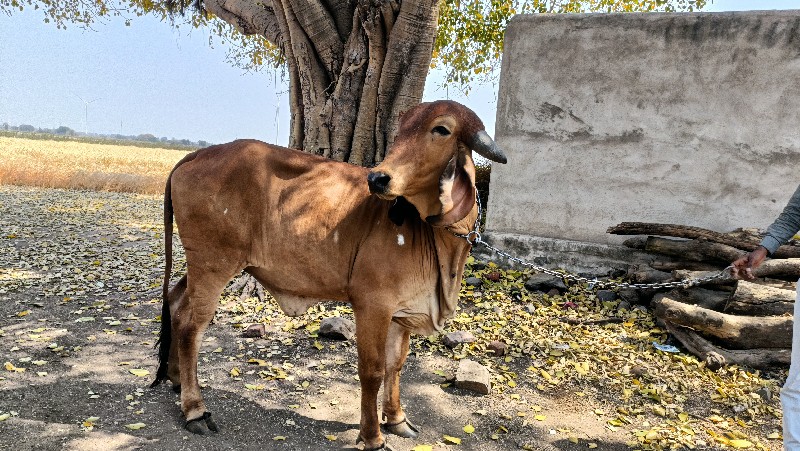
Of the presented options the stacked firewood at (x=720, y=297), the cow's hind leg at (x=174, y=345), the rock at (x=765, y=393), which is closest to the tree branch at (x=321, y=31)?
the cow's hind leg at (x=174, y=345)

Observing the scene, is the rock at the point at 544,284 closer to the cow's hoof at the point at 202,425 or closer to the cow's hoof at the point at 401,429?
the cow's hoof at the point at 401,429

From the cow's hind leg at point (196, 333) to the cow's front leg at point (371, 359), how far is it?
100cm

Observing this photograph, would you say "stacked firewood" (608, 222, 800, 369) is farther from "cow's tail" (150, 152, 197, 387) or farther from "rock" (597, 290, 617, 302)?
"cow's tail" (150, 152, 197, 387)

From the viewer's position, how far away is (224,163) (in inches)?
146

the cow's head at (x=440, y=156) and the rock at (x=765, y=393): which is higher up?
the cow's head at (x=440, y=156)

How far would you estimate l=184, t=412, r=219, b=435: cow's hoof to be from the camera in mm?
3803

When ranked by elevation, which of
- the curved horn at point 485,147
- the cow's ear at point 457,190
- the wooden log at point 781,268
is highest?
the curved horn at point 485,147

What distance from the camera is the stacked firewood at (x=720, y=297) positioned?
Answer: 529cm

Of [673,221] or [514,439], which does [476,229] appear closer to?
[514,439]

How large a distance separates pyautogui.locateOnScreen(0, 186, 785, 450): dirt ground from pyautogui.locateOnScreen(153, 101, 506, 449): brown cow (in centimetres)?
42

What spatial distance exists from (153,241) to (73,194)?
23.9ft

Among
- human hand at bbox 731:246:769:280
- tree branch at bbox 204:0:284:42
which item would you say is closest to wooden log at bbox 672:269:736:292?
human hand at bbox 731:246:769:280

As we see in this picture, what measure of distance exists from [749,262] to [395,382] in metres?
2.24

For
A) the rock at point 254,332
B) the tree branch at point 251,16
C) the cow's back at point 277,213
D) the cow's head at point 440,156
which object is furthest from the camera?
the tree branch at point 251,16
